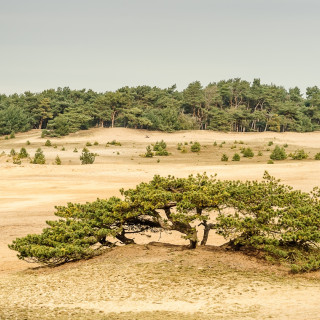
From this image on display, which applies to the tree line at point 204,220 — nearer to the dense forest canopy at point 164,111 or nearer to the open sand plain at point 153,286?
the open sand plain at point 153,286

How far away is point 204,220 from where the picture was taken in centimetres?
1335

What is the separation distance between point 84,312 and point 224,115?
89.0 meters

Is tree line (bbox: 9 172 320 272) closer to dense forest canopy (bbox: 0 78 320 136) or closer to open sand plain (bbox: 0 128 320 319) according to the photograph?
open sand plain (bbox: 0 128 320 319)

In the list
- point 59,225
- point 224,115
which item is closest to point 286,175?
point 59,225

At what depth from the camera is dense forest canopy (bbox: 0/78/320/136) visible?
93.8 metres

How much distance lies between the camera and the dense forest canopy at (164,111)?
93.8 metres

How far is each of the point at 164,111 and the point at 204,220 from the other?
83914 millimetres

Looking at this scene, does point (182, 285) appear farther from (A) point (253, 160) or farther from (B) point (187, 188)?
(A) point (253, 160)

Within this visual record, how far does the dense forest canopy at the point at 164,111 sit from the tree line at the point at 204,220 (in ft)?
240

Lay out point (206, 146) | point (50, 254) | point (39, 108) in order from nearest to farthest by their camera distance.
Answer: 1. point (50, 254)
2. point (206, 146)
3. point (39, 108)

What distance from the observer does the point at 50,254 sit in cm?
1296

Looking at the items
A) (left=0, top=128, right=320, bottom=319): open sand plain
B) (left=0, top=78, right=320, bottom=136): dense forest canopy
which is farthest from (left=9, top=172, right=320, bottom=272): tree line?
(left=0, top=78, right=320, bottom=136): dense forest canopy

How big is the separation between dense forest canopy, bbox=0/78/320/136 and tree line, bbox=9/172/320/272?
73196 millimetres

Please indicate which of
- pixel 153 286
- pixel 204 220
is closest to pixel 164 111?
pixel 204 220
